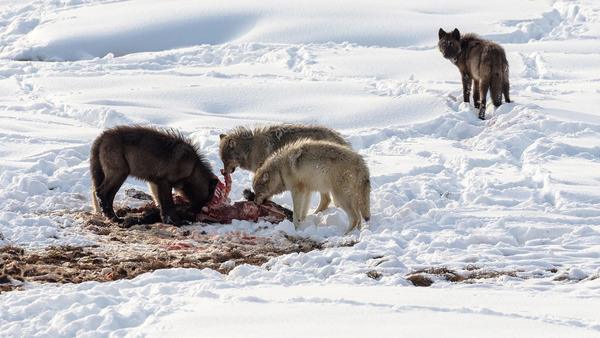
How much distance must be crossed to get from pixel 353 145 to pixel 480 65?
12.8ft

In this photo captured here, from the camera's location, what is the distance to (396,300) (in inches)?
290

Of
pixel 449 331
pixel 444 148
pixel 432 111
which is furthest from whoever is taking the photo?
pixel 432 111

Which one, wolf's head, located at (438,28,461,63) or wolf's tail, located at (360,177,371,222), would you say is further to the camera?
wolf's head, located at (438,28,461,63)

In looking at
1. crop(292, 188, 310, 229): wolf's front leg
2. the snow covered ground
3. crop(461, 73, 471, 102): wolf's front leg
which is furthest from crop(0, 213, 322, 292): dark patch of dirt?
crop(461, 73, 471, 102): wolf's front leg

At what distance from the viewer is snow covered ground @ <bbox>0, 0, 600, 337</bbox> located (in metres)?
7.14

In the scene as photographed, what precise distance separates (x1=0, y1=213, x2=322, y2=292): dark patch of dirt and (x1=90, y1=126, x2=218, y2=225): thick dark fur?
1.19ft

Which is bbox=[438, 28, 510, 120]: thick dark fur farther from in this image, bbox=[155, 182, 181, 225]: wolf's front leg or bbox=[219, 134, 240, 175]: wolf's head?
bbox=[155, 182, 181, 225]: wolf's front leg

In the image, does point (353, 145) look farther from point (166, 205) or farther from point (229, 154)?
point (166, 205)

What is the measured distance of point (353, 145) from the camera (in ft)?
50.6

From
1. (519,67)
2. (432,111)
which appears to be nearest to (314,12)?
(519,67)

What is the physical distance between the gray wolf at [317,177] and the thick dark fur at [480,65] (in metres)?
6.89

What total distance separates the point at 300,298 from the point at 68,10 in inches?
1091

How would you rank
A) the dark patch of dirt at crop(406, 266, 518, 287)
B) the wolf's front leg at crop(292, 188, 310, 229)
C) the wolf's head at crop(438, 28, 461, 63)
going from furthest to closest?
the wolf's head at crop(438, 28, 461, 63), the wolf's front leg at crop(292, 188, 310, 229), the dark patch of dirt at crop(406, 266, 518, 287)

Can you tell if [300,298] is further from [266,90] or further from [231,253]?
[266,90]
